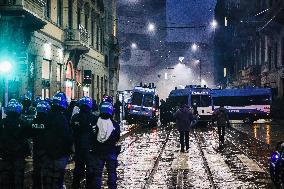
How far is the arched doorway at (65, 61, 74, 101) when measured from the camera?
32250 millimetres

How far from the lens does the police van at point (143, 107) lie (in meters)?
36.8

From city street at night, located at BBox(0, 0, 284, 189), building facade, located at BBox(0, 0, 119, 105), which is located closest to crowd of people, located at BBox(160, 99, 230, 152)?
city street at night, located at BBox(0, 0, 284, 189)

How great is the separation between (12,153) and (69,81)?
25457mm

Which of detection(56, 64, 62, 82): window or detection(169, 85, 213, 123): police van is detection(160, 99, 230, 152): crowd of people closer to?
detection(56, 64, 62, 82): window

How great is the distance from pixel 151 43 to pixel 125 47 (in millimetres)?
8305

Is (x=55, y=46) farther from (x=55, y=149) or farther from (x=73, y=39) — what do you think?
(x=55, y=149)

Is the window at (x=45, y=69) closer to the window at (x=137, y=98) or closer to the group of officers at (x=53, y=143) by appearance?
the window at (x=137, y=98)

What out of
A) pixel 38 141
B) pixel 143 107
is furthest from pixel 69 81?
pixel 38 141

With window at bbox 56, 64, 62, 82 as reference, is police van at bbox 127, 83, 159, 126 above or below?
below

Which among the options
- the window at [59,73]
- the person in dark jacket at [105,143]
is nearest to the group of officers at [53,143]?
the person in dark jacket at [105,143]

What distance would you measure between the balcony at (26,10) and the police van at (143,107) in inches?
584

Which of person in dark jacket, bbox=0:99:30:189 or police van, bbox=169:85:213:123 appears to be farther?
police van, bbox=169:85:213:123

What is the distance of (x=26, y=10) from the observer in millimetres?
20734

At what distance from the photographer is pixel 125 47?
4092 inches
